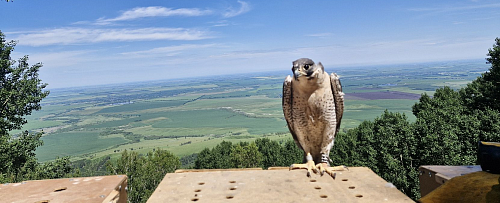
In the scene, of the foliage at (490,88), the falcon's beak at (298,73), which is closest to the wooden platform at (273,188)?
the falcon's beak at (298,73)

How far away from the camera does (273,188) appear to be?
2947mm

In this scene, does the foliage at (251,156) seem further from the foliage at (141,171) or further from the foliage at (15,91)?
the foliage at (15,91)

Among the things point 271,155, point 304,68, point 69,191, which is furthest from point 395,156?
point 69,191

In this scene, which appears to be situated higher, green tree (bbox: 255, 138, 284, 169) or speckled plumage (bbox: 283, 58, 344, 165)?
speckled plumage (bbox: 283, 58, 344, 165)

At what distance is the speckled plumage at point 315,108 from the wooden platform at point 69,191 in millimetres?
3074

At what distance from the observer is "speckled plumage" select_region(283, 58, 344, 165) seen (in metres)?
4.62

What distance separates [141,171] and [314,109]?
26615 millimetres

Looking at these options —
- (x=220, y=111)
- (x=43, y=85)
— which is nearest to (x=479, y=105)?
(x=43, y=85)

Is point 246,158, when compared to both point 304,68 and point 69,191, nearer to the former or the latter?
point 304,68

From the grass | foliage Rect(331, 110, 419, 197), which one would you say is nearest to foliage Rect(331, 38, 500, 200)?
foliage Rect(331, 110, 419, 197)

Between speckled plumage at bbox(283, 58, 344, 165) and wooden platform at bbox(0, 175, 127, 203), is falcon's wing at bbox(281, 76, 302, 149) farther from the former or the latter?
wooden platform at bbox(0, 175, 127, 203)

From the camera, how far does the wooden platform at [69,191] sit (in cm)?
245

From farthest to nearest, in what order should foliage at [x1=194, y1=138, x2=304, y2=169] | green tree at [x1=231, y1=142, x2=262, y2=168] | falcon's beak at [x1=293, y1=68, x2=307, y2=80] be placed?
foliage at [x1=194, y1=138, x2=304, y2=169] < green tree at [x1=231, y1=142, x2=262, y2=168] < falcon's beak at [x1=293, y1=68, x2=307, y2=80]

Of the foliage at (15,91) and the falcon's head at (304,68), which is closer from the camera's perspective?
the falcon's head at (304,68)
